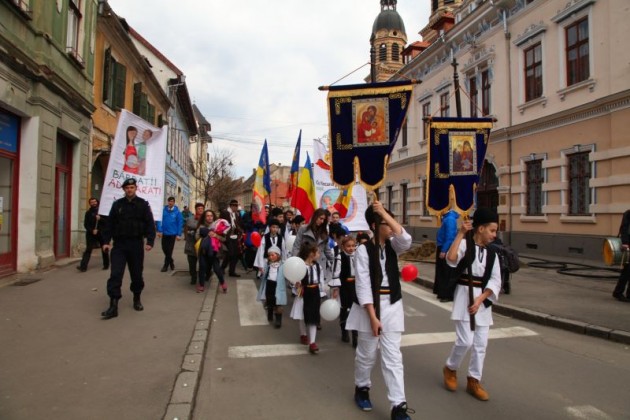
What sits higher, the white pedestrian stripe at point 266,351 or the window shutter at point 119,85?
the window shutter at point 119,85

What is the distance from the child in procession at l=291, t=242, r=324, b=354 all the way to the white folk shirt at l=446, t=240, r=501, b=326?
1790 mm

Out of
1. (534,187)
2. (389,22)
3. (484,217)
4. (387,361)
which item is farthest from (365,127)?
(389,22)

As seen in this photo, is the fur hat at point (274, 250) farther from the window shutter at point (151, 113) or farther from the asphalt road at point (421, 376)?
the window shutter at point (151, 113)

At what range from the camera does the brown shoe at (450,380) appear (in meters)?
4.00

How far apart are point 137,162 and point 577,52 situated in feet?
47.8

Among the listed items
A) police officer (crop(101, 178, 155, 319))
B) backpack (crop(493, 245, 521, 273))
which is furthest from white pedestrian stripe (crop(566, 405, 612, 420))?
police officer (crop(101, 178, 155, 319))

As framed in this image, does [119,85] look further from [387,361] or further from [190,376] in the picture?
[387,361]

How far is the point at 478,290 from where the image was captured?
159 inches

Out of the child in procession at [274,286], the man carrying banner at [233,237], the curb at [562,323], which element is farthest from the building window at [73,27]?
the curb at [562,323]

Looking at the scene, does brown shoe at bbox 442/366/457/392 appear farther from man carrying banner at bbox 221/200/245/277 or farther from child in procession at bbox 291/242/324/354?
man carrying banner at bbox 221/200/245/277

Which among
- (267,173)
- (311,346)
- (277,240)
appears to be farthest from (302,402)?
(267,173)

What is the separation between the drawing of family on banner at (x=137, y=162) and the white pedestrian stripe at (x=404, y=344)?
2947mm

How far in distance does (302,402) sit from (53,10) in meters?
10.3

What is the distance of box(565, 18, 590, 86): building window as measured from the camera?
564 inches
